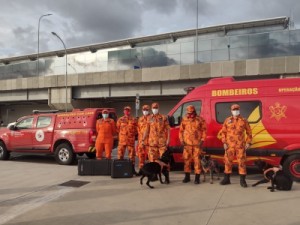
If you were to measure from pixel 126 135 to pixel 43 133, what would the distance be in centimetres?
382

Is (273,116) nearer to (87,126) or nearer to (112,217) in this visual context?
(112,217)

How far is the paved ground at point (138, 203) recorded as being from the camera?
18.4ft

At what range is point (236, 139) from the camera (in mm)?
8031

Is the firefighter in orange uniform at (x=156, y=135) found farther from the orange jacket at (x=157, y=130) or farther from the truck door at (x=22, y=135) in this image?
the truck door at (x=22, y=135)

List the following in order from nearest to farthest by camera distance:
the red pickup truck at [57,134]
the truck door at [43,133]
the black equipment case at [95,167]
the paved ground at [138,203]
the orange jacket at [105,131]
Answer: the paved ground at [138,203] < the black equipment case at [95,167] < the orange jacket at [105,131] < the red pickup truck at [57,134] < the truck door at [43,133]

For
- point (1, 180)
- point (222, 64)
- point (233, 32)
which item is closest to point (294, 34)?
point (222, 64)

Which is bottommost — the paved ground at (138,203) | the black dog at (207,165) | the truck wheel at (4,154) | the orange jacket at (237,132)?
the paved ground at (138,203)

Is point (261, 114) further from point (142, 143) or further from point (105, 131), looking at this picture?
point (105, 131)

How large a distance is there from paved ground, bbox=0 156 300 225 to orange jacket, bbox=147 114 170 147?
98cm

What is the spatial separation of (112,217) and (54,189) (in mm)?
2588

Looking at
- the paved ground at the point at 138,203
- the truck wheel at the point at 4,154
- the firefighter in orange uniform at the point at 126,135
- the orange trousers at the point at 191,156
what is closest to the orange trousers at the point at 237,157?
the paved ground at the point at 138,203

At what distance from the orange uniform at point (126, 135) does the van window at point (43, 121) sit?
137 inches

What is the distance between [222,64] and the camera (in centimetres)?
2795

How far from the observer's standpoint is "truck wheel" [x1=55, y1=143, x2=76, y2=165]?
11.7 metres
